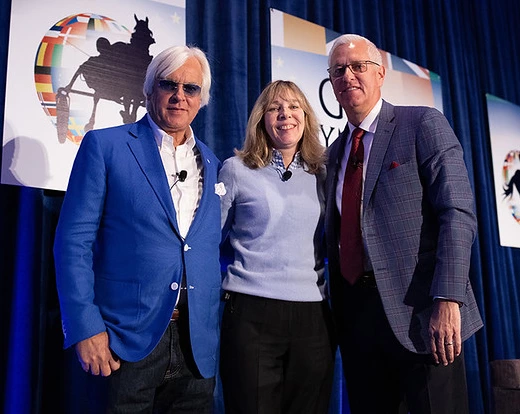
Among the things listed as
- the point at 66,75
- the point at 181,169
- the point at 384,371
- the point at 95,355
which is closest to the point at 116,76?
the point at 66,75

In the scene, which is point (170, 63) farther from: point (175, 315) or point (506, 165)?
point (506, 165)

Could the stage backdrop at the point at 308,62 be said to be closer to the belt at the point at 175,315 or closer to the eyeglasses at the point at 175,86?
the eyeglasses at the point at 175,86

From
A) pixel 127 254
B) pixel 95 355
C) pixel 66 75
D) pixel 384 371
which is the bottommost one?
pixel 384 371

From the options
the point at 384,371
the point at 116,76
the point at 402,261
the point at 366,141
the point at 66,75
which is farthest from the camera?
the point at 116,76

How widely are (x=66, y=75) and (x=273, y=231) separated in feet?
3.51

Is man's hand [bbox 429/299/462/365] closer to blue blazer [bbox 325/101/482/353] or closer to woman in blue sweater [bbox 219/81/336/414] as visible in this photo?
blue blazer [bbox 325/101/482/353]

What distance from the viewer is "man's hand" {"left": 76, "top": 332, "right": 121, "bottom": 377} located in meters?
1.42

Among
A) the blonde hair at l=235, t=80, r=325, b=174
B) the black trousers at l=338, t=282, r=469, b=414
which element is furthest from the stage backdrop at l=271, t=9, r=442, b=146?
the black trousers at l=338, t=282, r=469, b=414

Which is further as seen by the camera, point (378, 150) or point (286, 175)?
point (286, 175)

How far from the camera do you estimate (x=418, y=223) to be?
1.65m

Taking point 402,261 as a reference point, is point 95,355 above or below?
below

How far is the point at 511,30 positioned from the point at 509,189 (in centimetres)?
146

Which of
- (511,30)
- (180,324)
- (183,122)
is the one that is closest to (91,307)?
(180,324)

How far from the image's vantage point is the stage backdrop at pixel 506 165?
4.12 m
